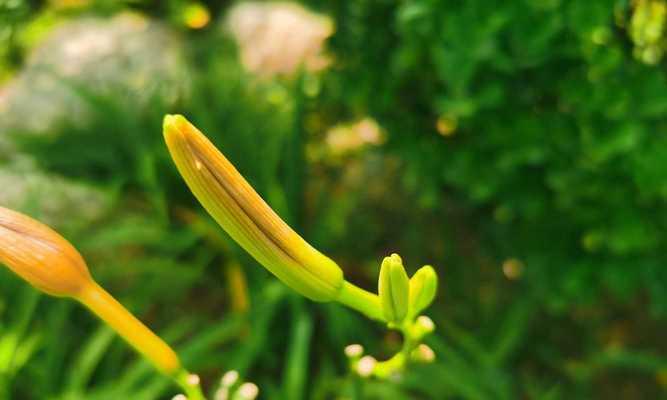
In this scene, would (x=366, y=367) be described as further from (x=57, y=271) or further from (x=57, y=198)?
(x=57, y=198)

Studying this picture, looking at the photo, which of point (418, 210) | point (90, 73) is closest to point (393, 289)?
point (418, 210)

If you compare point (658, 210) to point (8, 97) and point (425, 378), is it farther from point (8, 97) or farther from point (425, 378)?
point (8, 97)

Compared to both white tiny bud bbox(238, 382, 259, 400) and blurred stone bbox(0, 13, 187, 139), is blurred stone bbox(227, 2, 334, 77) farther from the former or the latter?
white tiny bud bbox(238, 382, 259, 400)

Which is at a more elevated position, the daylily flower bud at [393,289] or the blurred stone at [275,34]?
the blurred stone at [275,34]

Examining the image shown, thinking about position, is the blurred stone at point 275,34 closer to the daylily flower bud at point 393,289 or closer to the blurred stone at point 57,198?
the blurred stone at point 57,198

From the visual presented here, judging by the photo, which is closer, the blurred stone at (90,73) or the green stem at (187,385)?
the green stem at (187,385)

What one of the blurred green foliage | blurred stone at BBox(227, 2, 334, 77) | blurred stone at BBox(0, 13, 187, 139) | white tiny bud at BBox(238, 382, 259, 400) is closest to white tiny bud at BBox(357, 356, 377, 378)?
white tiny bud at BBox(238, 382, 259, 400)

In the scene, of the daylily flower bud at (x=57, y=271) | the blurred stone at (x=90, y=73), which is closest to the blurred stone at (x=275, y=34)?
the blurred stone at (x=90, y=73)

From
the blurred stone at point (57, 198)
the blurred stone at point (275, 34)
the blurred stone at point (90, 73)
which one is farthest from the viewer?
the blurred stone at point (275, 34)
